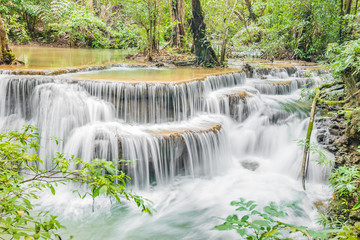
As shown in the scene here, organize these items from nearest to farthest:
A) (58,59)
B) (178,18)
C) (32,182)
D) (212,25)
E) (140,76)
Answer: (32,182) < (140,76) < (58,59) < (212,25) < (178,18)

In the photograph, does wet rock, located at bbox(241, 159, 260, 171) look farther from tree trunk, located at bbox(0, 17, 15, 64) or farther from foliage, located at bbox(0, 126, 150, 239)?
tree trunk, located at bbox(0, 17, 15, 64)

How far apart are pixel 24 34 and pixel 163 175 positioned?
655 inches

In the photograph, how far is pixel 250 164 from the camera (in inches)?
252

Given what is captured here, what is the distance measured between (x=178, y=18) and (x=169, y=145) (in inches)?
380

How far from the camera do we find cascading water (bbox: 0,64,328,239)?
453cm

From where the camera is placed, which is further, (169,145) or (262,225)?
(169,145)

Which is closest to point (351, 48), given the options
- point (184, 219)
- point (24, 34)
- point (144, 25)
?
point (184, 219)

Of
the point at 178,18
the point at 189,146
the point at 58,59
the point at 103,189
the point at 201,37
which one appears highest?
the point at 178,18

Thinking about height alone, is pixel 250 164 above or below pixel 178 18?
below

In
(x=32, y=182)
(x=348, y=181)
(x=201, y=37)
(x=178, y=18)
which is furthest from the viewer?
(x=178, y=18)

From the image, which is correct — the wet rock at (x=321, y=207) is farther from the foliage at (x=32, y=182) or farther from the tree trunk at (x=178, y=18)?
the tree trunk at (x=178, y=18)

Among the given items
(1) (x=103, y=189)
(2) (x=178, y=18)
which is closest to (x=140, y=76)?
(1) (x=103, y=189)

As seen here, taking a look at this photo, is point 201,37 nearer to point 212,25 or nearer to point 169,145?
point 212,25

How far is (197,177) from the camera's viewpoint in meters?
5.83
